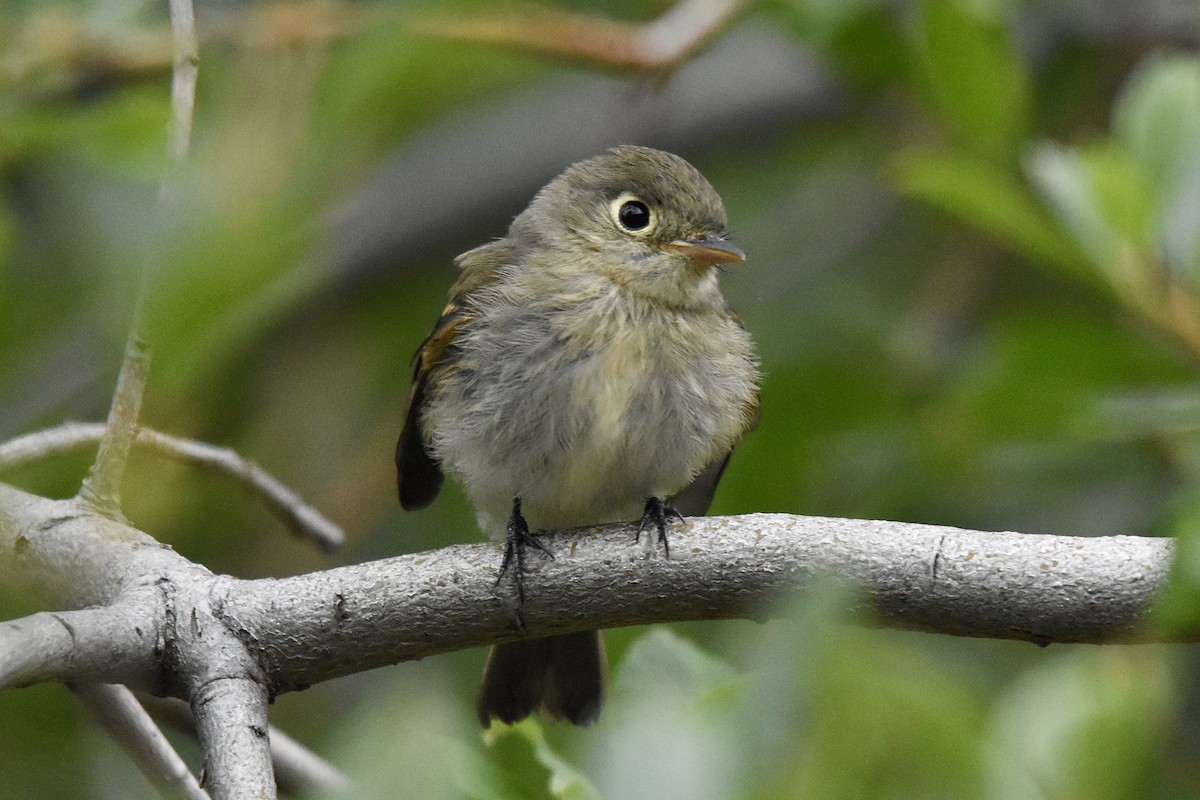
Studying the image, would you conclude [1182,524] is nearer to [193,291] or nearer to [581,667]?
[193,291]

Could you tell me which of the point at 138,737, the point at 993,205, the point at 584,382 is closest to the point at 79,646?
the point at 138,737

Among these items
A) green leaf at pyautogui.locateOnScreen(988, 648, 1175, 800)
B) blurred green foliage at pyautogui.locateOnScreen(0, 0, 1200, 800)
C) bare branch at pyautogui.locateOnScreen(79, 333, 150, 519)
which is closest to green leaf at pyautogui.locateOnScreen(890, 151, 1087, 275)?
blurred green foliage at pyautogui.locateOnScreen(0, 0, 1200, 800)

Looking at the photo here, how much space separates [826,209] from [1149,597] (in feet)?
12.6

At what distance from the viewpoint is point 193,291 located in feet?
5.68

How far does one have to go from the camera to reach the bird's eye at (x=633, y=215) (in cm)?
418

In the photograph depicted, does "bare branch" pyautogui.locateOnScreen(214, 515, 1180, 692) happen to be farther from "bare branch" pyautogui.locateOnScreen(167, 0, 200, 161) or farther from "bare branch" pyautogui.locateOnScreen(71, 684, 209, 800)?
"bare branch" pyautogui.locateOnScreen(167, 0, 200, 161)

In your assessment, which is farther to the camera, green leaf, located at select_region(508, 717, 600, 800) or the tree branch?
the tree branch

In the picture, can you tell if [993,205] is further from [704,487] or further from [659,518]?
[659,518]

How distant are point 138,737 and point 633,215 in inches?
84.8

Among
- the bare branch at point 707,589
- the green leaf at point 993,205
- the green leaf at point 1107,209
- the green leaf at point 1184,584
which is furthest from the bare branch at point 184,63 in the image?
the green leaf at point 1107,209

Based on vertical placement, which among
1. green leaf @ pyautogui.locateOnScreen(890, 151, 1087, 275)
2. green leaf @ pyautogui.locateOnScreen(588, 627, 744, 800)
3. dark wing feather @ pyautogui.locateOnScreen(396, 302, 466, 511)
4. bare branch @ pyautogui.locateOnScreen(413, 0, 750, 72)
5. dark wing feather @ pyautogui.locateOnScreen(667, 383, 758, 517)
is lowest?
green leaf @ pyautogui.locateOnScreen(588, 627, 744, 800)

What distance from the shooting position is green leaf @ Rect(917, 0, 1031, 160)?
3951 millimetres

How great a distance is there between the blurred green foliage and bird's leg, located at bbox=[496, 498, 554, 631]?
229mm

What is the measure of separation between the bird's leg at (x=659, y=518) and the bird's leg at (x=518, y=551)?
192mm
